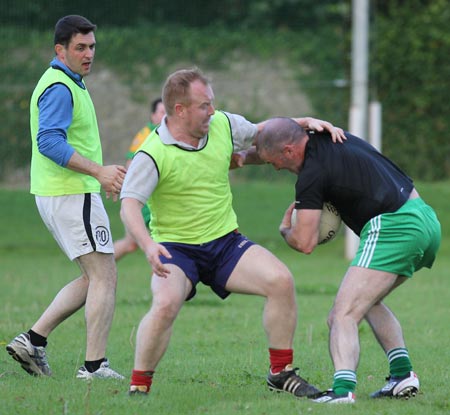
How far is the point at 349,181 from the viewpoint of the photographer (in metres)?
6.41

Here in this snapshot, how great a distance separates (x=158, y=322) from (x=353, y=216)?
4.35 feet

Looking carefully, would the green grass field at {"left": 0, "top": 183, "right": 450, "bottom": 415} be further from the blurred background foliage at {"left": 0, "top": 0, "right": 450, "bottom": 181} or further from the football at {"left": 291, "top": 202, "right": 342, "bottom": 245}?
the blurred background foliage at {"left": 0, "top": 0, "right": 450, "bottom": 181}

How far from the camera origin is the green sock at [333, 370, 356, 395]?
6.28m

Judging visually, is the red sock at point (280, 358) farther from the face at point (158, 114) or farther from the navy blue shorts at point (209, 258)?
the face at point (158, 114)

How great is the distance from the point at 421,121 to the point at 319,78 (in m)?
2.84

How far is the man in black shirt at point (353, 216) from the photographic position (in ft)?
20.8

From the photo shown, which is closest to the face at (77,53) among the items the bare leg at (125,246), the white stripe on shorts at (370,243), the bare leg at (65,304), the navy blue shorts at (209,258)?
the bare leg at (65,304)

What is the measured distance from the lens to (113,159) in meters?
18.3

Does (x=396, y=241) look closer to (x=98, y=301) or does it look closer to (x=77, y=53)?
(x=98, y=301)

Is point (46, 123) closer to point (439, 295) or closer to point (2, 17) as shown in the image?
point (439, 295)

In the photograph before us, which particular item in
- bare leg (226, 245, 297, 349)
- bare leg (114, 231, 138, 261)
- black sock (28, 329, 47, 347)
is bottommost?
bare leg (114, 231, 138, 261)

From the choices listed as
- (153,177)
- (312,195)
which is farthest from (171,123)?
(312,195)

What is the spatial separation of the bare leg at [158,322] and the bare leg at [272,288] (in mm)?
385

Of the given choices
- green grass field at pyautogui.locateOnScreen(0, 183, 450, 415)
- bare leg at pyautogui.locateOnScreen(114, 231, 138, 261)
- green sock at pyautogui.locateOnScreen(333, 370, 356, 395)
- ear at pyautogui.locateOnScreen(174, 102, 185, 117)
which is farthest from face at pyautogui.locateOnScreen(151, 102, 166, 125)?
green sock at pyautogui.locateOnScreen(333, 370, 356, 395)
